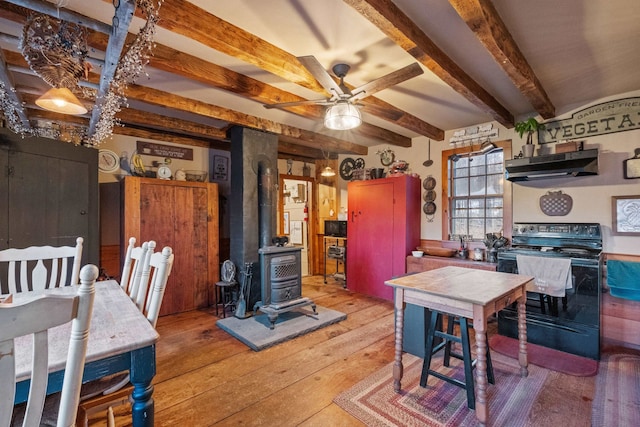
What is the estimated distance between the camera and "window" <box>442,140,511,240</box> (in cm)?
381

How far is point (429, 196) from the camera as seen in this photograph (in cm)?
439

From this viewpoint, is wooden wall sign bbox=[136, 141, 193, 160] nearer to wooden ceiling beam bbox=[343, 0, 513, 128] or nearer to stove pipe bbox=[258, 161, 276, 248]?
stove pipe bbox=[258, 161, 276, 248]

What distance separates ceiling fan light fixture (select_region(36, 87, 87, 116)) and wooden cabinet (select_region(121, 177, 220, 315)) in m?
1.51

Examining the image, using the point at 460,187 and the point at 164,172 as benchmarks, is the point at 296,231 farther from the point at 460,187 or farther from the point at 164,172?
the point at 460,187

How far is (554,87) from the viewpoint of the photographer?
9.21ft

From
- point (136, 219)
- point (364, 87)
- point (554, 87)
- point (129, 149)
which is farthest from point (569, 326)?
point (129, 149)

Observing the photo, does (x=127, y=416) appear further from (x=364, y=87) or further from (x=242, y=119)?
(x=242, y=119)

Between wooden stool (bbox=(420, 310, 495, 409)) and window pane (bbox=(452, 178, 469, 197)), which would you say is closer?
wooden stool (bbox=(420, 310, 495, 409))

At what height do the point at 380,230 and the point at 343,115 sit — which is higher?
the point at 343,115

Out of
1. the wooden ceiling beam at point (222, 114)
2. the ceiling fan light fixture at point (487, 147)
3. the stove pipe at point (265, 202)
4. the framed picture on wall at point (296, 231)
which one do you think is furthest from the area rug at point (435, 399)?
the framed picture on wall at point (296, 231)

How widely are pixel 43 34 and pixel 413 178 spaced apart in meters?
3.98

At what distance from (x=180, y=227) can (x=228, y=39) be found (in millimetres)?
2542

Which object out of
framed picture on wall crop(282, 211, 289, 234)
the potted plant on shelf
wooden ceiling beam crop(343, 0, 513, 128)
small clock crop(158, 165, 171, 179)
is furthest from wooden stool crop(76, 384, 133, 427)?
framed picture on wall crop(282, 211, 289, 234)

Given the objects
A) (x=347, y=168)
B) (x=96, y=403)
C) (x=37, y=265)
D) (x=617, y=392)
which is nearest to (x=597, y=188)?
(x=617, y=392)
